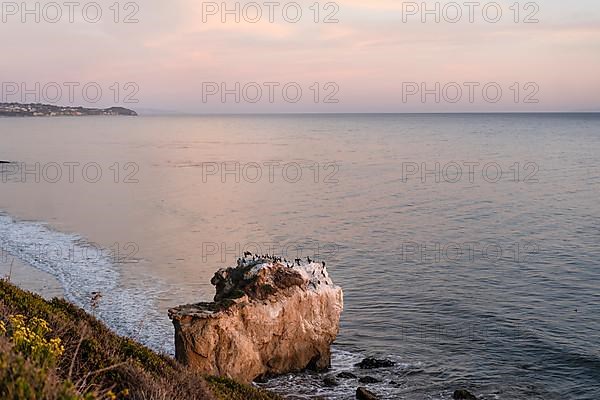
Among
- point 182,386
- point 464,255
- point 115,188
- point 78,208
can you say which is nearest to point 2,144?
point 115,188

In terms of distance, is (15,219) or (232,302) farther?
(15,219)

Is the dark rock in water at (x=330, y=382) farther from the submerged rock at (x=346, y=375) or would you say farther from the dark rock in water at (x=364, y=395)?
the dark rock in water at (x=364, y=395)

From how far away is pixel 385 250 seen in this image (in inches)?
1684

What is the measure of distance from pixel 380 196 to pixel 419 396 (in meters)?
42.5

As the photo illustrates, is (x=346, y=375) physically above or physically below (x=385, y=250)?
below

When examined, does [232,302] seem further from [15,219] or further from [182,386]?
[15,219]

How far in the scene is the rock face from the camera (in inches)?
855

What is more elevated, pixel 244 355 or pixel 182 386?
pixel 182 386

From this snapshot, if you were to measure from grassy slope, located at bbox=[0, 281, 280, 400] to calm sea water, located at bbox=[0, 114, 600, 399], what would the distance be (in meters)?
10.0

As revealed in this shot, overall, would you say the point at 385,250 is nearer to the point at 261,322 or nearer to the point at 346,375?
the point at 346,375

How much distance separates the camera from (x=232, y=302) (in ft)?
73.7

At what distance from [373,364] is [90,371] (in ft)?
55.4

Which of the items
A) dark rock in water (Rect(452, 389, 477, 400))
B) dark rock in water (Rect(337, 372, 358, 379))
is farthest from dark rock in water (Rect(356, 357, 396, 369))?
dark rock in water (Rect(452, 389, 477, 400))

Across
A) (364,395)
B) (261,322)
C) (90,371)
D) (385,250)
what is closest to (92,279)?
(261,322)
